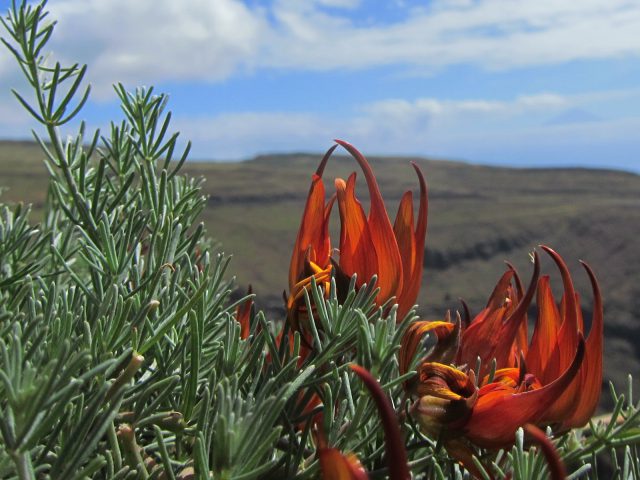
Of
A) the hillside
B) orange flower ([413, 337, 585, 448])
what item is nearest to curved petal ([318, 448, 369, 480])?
orange flower ([413, 337, 585, 448])

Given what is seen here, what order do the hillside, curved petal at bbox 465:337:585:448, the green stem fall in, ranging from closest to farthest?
the green stem → curved petal at bbox 465:337:585:448 → the hillside

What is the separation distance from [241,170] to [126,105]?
20.7m

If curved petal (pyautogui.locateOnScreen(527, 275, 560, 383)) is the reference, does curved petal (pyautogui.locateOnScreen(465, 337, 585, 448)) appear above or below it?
below

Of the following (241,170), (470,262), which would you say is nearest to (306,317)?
(470,262)

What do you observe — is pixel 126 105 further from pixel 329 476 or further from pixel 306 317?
pixel 329 476

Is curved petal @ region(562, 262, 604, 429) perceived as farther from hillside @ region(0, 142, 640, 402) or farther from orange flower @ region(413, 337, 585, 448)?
hillside @ region(0, 142, 640, 402)

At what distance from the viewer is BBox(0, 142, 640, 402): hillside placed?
28.5 ft

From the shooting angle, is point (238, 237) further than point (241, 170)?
No

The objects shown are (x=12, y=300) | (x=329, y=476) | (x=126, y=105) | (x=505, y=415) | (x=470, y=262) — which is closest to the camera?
(x=329, y=476)

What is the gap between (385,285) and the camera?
17.6 inches

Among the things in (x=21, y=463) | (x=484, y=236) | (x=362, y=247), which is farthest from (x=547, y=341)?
(x=484, y=236)

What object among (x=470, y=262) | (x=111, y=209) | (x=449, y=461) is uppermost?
(x=111, y=209)

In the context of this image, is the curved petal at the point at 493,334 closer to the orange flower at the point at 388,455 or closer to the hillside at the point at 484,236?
the orange flower at the point at 388,455

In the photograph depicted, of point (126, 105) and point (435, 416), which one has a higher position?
point (126, 105)
